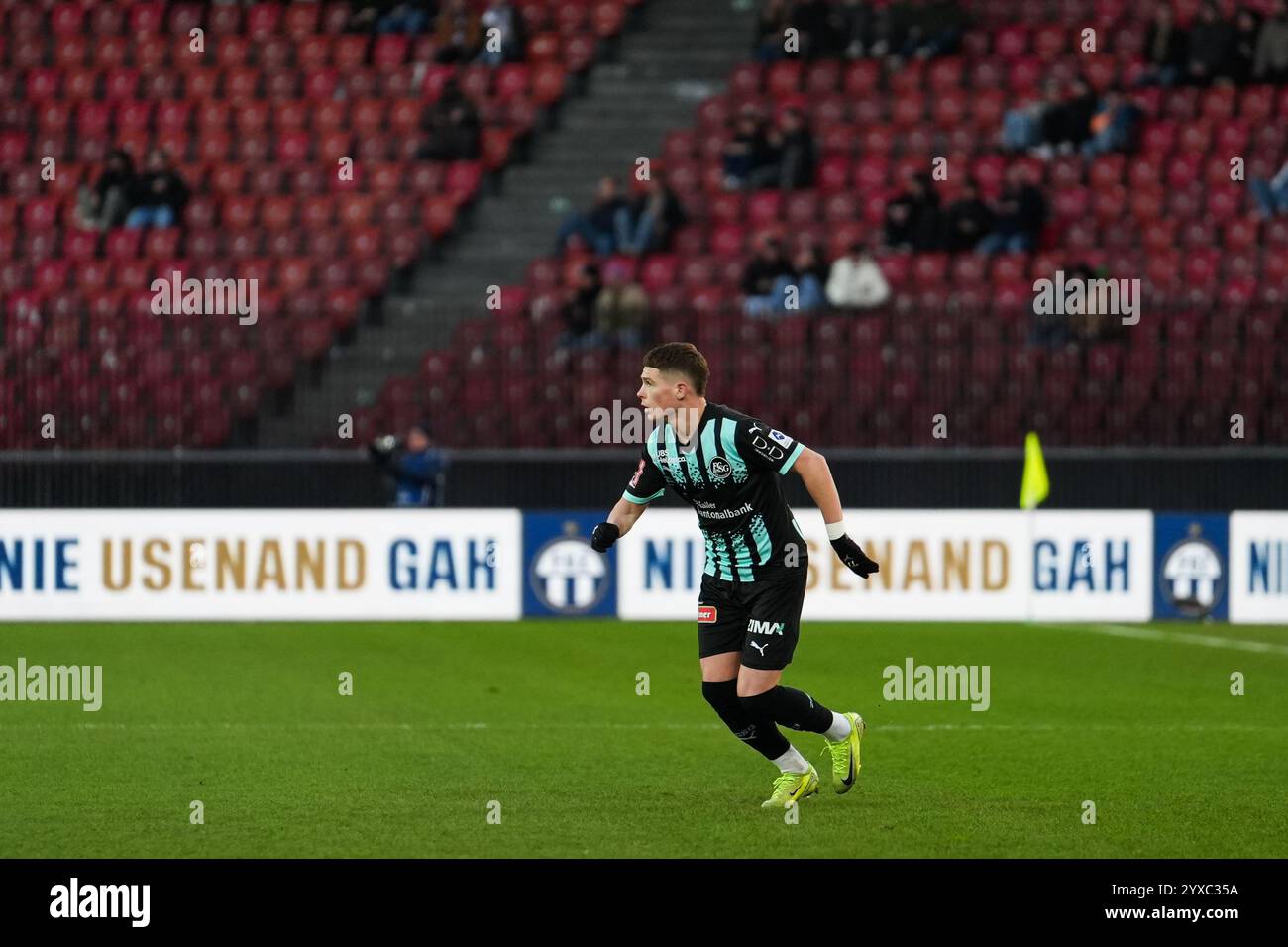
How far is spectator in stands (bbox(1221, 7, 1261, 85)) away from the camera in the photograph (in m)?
23.0

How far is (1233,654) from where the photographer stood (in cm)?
1533

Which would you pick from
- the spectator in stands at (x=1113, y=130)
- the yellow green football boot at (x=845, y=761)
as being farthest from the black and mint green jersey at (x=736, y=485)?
the spectator in stands at (x=1113, y=130)

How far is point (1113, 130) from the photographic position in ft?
73.4

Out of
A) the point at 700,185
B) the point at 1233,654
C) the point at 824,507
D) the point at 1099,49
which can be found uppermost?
the point at 1099,49

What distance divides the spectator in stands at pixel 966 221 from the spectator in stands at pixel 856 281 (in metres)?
1.26

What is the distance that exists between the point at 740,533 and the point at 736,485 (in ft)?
0.68

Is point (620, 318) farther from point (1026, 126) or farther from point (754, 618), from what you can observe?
point (754, 618)

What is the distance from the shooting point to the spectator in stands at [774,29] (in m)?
23.8

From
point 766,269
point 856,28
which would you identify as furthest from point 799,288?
point 856,28

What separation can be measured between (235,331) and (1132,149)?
397 inches

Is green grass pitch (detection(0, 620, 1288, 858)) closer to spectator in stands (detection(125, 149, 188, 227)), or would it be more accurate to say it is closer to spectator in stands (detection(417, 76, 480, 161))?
spectator in stands (detection(125, 149, 188, 227))

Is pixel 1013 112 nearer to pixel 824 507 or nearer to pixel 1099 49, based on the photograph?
pixel 1099 49
